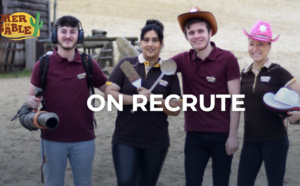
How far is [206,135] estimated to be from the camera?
321 centimetres

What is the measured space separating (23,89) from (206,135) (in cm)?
897

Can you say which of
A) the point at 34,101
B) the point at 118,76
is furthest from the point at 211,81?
the point at 34,101

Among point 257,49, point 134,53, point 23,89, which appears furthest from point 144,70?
point 134,53

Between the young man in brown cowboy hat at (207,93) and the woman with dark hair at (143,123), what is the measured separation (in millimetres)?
203

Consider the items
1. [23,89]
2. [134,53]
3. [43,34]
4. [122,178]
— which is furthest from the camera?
[43,34]

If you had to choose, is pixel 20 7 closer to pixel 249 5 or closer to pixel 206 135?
pixel 206 135

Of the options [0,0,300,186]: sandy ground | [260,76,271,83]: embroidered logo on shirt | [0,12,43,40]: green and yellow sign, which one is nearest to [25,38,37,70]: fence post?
[0,12,43,40]: green and yellow sign

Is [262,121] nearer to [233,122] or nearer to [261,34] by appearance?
[233,122]

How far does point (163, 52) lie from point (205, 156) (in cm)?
1911

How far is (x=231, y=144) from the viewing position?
3.12m

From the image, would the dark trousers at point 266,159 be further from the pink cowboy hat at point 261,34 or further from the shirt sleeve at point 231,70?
the pink cowboy hat at point 261,34

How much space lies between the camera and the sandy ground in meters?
5.26

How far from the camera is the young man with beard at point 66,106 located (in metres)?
3.12

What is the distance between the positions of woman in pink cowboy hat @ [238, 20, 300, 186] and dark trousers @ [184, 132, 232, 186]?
0.21 metres
